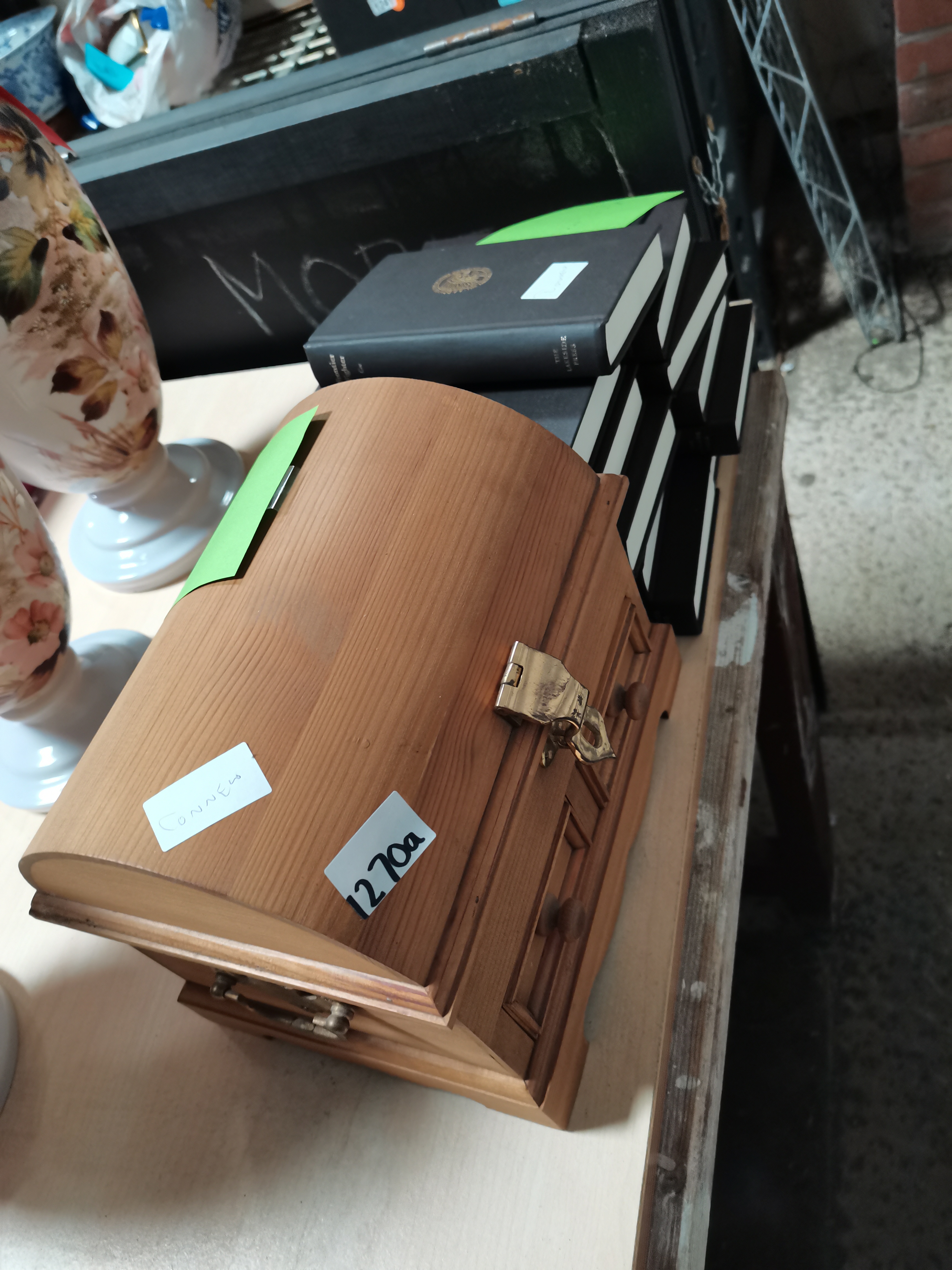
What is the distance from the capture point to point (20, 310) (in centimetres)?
63

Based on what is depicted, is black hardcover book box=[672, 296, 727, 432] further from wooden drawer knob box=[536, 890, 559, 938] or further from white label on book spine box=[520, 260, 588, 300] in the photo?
wooden drawer knob box=[536, 890, 559, 938]

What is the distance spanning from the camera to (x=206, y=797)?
0.47m

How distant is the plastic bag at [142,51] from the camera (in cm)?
124

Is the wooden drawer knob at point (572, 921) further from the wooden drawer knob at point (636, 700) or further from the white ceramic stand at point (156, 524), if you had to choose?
the white ceramic stand at point (156, 524)

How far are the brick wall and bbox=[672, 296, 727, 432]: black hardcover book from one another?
989mm

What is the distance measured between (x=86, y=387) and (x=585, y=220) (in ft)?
1.59

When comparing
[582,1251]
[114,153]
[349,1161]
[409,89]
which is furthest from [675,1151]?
[114,153]

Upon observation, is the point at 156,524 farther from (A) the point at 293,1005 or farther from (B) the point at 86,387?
(A) the point at 293,1005

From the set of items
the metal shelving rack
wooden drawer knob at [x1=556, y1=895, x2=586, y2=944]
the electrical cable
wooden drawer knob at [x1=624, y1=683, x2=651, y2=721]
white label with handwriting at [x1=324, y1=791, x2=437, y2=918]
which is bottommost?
the electrical cable

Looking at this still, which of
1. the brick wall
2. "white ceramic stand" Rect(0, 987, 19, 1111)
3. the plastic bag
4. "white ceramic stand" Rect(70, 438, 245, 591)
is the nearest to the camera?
"white ceramic stand" Rect(0, 987, 19, 1111)

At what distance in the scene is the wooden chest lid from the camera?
18.2 inches

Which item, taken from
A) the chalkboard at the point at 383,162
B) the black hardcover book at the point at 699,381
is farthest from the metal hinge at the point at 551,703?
the chalkboard at the point at 383,162

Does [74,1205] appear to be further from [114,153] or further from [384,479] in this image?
[114,153]

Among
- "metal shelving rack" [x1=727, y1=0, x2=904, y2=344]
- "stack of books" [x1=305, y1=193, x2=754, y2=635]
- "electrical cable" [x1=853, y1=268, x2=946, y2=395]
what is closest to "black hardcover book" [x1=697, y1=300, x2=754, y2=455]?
"stack of books" [x1=305, y1=193, x2=754, y2=635]
